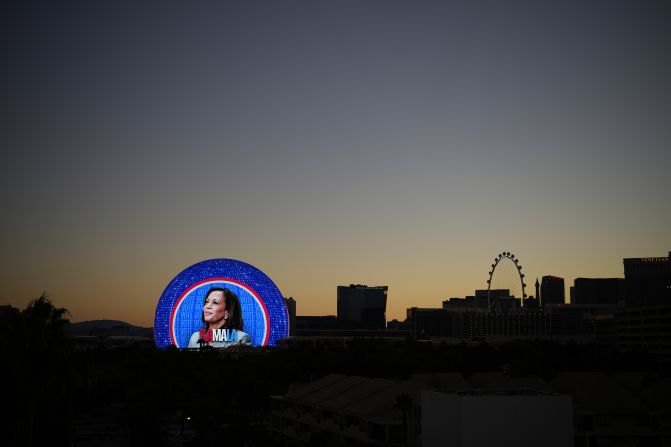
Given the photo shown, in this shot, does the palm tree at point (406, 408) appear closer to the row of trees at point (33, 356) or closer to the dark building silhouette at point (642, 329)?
the row of trees at point (33, 356)

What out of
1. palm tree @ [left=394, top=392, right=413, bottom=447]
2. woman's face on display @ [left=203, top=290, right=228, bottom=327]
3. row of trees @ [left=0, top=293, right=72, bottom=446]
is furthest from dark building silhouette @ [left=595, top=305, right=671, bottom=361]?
row of trees @ [left=0, top=293, right=72, bottom=446]

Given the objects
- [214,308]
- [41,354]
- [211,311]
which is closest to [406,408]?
[41,354]

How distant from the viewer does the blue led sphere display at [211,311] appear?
230 ft

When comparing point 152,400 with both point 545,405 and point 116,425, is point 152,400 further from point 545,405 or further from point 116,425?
point 545,405

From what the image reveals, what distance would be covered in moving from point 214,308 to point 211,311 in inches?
14.3

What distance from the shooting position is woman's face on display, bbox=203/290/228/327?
6894 centimetres

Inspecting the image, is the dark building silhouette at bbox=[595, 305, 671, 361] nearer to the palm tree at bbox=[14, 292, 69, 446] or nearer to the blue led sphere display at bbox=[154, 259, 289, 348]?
the blue led sphere display at bbox=[154, 259, 289, 348]

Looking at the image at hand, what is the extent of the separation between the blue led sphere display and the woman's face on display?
11 cm

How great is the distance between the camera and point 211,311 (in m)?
69.6

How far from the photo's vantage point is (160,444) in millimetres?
45812

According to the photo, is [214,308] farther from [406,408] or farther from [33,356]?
[33,356]

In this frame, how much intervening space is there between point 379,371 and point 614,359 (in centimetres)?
2319

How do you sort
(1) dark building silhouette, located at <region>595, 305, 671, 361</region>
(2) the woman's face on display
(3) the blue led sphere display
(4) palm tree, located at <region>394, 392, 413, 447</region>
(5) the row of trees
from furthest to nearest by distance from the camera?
1. (1) dark building silhouette, located at <region>595, 305, 671, 361</region>
2. (3) the blue led sphere display
3. (2) the woman's face on display
4. (4) palm tree, located at <region>394, 392, 413, 447</region>
5. (5) the row of trees

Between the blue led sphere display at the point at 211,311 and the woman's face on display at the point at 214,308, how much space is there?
11cm
